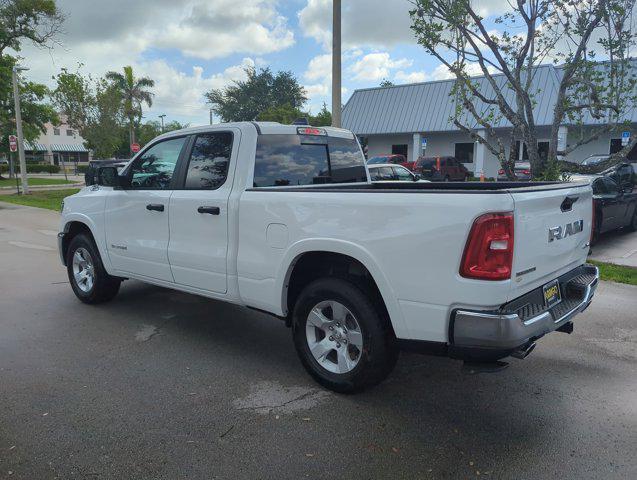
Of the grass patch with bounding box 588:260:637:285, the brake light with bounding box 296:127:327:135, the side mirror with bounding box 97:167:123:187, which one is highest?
the brake light with bounding box 296:127:327:135

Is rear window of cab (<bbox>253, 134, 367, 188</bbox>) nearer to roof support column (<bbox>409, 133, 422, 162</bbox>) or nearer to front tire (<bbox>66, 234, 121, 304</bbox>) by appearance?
front tire (<bbox>66, 234, 121, 304</bbox>)

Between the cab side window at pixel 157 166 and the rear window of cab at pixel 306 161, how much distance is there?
3.07ft

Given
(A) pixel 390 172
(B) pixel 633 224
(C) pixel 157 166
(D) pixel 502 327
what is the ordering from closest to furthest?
1. (D) pixel 502 327
2. (C) pixel 157 166
3. (B) pixel 633 224
4. (A) pixel 390 172

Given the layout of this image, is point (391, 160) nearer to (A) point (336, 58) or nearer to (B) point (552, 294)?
(A) point (336, 58)

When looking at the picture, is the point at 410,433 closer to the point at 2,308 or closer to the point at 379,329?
the point at 379,329

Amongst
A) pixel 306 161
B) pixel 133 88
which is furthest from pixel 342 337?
pixel 133 88

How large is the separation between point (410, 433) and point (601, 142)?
30181 millimetres

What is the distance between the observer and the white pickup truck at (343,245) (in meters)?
2.90

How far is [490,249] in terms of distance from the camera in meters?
2.84

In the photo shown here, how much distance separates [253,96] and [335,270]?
6163 cm

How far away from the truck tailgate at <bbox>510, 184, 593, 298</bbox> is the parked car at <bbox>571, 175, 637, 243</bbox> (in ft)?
21.1

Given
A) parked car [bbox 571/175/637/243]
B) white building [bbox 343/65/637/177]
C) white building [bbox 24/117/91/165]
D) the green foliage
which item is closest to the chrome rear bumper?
parked car [bbox 571/175/637/243]

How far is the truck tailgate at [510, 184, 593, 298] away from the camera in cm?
295

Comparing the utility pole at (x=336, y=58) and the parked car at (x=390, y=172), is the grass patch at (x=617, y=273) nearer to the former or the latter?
the utility pole at (x=336, y=58)
